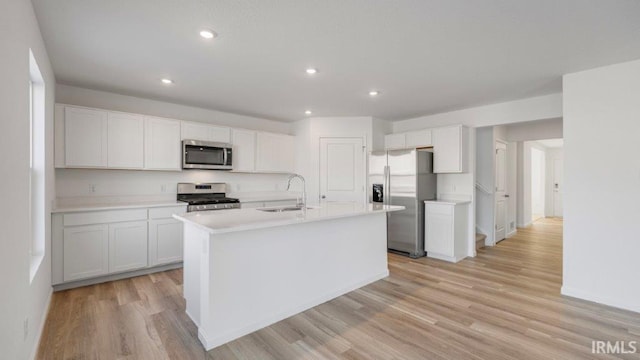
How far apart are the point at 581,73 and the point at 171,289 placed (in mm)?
5160

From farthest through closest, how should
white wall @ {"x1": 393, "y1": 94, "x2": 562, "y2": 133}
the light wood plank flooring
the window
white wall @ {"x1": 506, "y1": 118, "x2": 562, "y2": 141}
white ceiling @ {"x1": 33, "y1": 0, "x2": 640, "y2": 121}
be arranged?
1. white wall @ {"x1": 506, "y1": 118, "x2": 562, "y2": 141}
2. white wall @ {"x1": 393, "y1": 94, "x2": 562, "y2": 133}
3. the window
4. the light wood plank flooring
5. white ceiling @ {"x1": 33, "y1": 0, "x2": 640, "y2": 121}

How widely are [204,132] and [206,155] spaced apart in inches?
14.9

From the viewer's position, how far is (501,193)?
6.20m

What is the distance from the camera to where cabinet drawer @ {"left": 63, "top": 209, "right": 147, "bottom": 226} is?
334 cm

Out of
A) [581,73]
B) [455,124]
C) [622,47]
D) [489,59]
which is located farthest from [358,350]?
[455,124]

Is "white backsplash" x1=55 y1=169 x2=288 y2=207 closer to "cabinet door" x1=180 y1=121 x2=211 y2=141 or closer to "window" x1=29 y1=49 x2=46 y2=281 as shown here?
"cabinet door" x1=180 y1=121 x2=211 y2=141

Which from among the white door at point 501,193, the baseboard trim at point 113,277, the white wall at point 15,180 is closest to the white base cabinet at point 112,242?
the baseboard trim at point 113,277

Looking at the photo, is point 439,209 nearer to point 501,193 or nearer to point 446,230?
point 446,230

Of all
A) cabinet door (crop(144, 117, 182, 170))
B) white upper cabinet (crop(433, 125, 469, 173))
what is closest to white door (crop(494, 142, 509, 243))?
white upper cabinet (crop(433, 125, 469, 173))

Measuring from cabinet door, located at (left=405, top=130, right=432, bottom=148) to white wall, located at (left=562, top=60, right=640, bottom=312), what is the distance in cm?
203

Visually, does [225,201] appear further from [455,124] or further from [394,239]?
[455,124]

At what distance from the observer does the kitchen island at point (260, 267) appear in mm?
2295

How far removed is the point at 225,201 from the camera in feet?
15.1

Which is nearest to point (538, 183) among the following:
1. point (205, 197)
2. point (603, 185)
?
point (603, 185)
